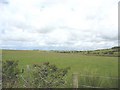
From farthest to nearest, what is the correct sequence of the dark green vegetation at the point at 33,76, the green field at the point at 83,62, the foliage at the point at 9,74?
the green field at the point at 83,62, the foliage at the point at 9,74, the dark green vegetation at the point at 33,76

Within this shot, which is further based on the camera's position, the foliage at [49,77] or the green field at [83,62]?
the green field at [83,62]

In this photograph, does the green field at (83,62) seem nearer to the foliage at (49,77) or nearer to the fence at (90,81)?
the fence at (90,81)

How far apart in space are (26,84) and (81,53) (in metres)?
5.15

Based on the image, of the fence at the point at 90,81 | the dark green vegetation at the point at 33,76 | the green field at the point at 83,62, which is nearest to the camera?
the fence at the point at 90,81

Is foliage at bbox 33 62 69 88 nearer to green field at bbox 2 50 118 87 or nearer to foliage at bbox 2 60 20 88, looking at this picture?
foliage at bbox 2 60 20 88

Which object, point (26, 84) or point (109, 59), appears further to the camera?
point (109, 59)

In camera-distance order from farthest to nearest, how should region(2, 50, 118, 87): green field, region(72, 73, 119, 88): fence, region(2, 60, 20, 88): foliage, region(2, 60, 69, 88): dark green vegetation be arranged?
region(2, 50, 118, 87): green field
region(2, 60, 20, 88): foliage
region(2, 60, 69, 88): dark green vegetation
region(72, 73, 119, 88): fence

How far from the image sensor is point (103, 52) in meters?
11.2

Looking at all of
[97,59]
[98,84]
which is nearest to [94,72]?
[98,84]

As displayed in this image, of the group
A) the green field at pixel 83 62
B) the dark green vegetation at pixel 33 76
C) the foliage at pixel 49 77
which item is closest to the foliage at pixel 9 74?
the dark green vegetation at pixel 33 76

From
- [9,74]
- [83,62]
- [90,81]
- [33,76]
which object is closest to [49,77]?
[33,76]

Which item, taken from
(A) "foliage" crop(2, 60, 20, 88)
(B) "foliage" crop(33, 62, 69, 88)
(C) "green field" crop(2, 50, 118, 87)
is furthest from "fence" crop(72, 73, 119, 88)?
(A) "foliage" crop(2, 60, 20, 88)

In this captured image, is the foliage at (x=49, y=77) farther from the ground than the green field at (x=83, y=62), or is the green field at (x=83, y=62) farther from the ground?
the green field at (x=83, y=62)

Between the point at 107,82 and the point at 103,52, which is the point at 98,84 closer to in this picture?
the point at 107,82
